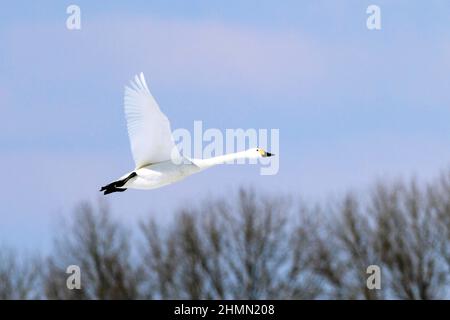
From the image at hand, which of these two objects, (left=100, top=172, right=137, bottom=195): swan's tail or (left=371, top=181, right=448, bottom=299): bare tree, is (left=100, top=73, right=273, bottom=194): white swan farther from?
(left=371, top=181, right=448, bottom=299): bare tree

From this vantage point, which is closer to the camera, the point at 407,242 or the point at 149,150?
the point at 149,150

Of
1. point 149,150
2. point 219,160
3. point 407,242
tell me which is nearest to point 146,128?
point 149,150

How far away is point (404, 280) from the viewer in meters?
50.1

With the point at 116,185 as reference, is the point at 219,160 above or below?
above

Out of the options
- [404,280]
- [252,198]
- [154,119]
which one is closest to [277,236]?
[252,198]

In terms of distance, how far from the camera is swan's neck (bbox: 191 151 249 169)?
24781 millimetres

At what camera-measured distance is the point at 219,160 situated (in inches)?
1000

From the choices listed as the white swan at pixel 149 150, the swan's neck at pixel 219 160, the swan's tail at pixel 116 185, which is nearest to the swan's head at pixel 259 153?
the swan's neck at pixel 219 160

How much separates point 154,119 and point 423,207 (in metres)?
26.5

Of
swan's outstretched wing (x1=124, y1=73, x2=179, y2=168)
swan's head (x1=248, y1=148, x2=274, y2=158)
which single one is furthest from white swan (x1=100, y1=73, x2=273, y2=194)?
swan's head (x1=248, y1=148, x2=274, y2=158)

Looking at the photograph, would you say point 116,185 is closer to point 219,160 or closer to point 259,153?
point 219,160

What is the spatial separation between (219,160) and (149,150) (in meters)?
1.33
